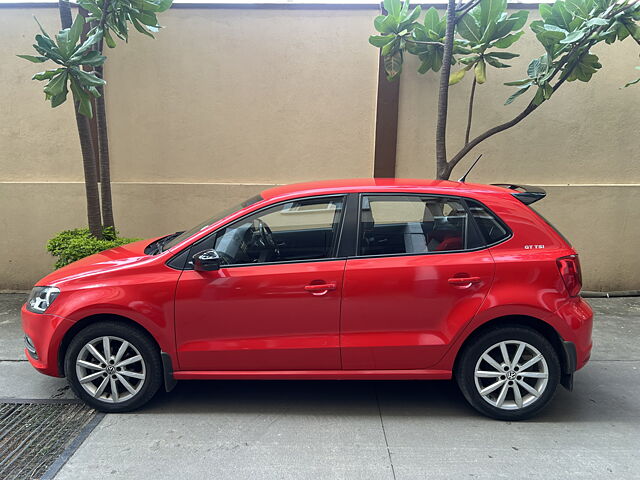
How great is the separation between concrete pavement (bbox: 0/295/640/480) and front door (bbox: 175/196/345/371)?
0.39 metres

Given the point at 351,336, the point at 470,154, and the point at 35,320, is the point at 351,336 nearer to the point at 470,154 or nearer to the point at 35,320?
the point at 35,320

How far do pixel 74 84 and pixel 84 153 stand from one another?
3.45 ft

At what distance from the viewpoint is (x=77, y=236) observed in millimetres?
5363

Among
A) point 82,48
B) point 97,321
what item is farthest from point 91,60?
point 97,321

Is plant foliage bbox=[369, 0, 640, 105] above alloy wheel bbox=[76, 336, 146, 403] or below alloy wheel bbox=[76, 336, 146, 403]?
above

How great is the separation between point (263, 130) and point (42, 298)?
3.74m

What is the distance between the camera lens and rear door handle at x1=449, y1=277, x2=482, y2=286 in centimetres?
318

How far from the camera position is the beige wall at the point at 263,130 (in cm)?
619

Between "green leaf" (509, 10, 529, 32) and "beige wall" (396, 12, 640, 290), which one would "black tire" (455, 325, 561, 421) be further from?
"beige wall" (396, 12, 640, 290)

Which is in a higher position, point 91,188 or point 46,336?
point 91,188

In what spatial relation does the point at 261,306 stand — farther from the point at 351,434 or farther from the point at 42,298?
the point at 42,298

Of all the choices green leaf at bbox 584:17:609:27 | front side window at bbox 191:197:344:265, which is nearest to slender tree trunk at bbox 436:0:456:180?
green leaf at bbox 584:17:609:27

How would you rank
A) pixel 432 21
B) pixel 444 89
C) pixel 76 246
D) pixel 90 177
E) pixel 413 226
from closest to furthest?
pixel 413 226 < pixel 76 246 < pixel 444 89 < pixel 432 21 < pixel 90 177

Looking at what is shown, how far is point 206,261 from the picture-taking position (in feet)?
10.4
